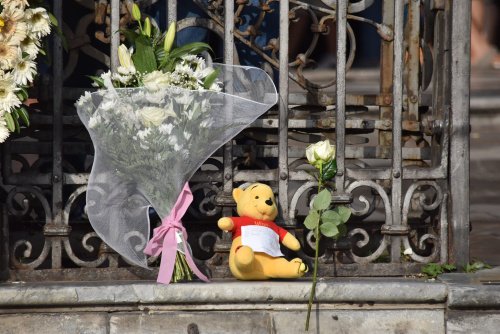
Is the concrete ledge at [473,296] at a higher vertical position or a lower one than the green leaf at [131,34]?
lower

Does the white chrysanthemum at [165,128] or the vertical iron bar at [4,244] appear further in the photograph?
the vertical iron bar at [4,244]

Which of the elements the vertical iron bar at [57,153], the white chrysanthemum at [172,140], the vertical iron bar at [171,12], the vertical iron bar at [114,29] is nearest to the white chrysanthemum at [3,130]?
the vertical iron bar at [57,153]

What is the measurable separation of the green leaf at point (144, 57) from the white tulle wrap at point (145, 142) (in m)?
0.15

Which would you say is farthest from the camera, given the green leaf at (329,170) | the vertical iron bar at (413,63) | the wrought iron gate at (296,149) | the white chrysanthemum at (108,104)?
the vertical iron bar at (413,63)

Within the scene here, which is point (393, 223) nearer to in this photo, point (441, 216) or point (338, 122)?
point (441, 216)

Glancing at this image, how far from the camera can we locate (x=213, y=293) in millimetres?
2877

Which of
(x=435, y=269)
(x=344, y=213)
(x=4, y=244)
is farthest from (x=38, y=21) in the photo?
(x=435, y=269)

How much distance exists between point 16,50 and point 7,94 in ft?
0.59

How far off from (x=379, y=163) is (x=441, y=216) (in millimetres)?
3796

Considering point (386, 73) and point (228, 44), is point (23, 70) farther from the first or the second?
point (386, 73)

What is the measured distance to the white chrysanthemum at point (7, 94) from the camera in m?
2.79

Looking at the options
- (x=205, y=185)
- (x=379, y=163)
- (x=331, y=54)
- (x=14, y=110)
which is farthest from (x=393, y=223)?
(x=331, y=54)

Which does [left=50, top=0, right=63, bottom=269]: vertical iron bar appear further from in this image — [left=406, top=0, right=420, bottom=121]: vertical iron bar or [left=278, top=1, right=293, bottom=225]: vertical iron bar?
[left=406, top=0, right=420, bottom=121]: vertical iron bar

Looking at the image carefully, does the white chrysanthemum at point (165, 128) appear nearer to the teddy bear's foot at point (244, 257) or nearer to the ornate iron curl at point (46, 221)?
the teddy bear's foot at point (244, 257)
